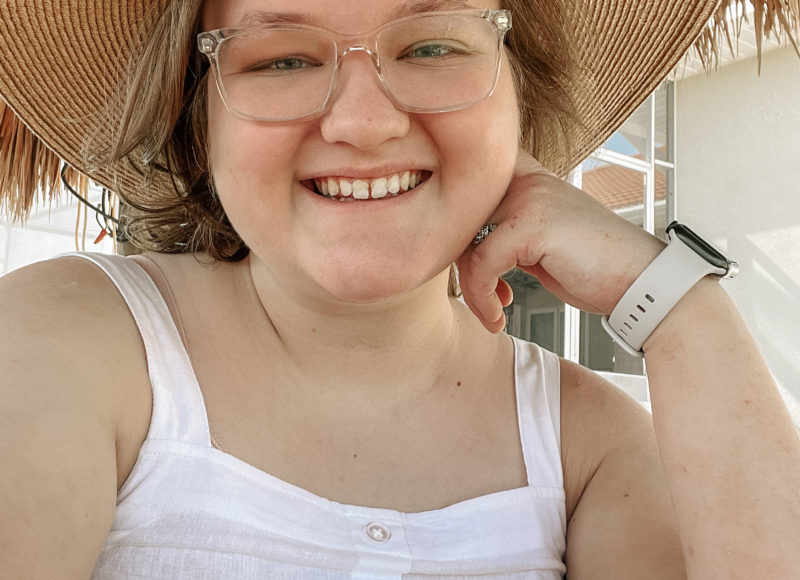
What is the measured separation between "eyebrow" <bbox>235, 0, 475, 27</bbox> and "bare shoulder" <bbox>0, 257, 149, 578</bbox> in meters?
0.47

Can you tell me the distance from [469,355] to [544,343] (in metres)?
6.76

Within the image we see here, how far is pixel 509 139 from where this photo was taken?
4.73 ft

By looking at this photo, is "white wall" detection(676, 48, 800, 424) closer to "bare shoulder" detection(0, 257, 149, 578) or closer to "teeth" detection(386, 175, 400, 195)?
"teeth" detection(386, 175, 400, 195)

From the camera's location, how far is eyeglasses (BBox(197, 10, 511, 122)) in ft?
4.31

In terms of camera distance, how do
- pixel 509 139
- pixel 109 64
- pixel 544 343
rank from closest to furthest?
pixel 509 139, pixel 109 64, pixel 544 343

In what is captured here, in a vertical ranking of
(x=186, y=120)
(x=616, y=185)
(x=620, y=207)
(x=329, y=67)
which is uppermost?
(x=329, y=67)

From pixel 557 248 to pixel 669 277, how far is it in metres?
0.19

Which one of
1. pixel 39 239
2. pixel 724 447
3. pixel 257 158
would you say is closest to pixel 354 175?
pixel 257 158

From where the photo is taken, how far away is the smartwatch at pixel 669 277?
1.44m

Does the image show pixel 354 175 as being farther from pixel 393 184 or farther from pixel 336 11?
pixel 336 11

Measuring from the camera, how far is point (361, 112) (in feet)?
4.23

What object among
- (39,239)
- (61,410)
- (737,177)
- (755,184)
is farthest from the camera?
(737,177)

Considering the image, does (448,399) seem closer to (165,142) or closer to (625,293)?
(625,293)

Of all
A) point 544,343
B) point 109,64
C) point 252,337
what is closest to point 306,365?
point 252,337
